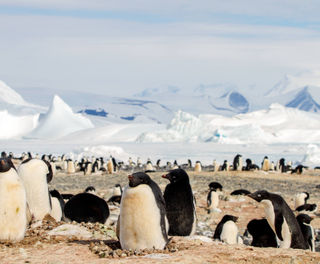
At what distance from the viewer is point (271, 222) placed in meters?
5.80

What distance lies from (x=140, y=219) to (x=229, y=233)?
3225 mm

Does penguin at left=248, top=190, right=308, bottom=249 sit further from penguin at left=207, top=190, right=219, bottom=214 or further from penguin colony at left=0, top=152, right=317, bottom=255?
penguin at left=207, top=190, right=219, bottom=214

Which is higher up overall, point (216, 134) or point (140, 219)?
point (216, 134)

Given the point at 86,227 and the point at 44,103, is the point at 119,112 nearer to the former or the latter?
the point at 44,103

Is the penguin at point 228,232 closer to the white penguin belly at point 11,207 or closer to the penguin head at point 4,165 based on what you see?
the white penguin belly at point 11,207

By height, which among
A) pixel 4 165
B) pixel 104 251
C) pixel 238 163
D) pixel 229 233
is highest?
pixel 4 165

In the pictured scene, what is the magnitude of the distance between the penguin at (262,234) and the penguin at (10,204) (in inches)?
113

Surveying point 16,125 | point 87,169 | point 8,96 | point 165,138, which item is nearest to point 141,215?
point 87,169

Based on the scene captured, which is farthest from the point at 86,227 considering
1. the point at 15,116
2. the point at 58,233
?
the point at 15,116

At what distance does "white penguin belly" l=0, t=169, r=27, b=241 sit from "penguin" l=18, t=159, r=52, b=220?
1482 mm

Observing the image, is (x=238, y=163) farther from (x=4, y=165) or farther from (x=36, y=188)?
(x=4, y=165)

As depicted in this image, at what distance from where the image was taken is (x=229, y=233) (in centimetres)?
746

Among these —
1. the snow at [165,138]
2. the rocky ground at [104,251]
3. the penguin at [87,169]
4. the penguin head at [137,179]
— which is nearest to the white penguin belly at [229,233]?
the rocky ground at [104,251]

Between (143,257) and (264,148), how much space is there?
142 feet
